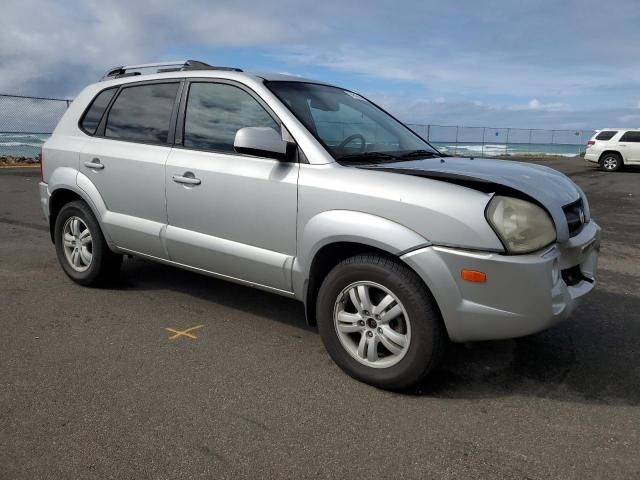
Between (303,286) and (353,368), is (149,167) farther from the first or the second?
(353,368)

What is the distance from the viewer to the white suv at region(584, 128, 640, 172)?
20609mm

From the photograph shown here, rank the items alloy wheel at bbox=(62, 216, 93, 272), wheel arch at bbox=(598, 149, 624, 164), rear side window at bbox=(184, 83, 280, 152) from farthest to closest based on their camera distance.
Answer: wheel arch at bbox=(598, 149, 624, 164)
alloy wheel at bbox=(62, 216, 93, 272)
rear side window at bbox=(184, 83, 280, 152)

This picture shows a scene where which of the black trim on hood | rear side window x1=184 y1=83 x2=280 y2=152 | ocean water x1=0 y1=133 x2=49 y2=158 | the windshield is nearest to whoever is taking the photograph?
the black trim on hood

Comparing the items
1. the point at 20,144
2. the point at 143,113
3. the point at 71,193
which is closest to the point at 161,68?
the point at 143,113

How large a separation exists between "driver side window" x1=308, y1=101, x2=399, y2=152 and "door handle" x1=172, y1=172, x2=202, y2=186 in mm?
903

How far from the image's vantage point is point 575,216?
10.7 feet

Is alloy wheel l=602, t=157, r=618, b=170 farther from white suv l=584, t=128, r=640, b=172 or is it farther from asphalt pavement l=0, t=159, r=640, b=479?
asphalt pavement l=0, t=159, r=640, b=479

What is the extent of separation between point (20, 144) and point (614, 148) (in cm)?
2213

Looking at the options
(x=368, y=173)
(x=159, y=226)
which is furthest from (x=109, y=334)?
(x=368, y=173)

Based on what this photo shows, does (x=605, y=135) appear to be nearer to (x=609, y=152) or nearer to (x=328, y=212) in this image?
(x=609, y=152)

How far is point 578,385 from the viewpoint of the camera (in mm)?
3225

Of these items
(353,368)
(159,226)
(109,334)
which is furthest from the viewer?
(159,226)

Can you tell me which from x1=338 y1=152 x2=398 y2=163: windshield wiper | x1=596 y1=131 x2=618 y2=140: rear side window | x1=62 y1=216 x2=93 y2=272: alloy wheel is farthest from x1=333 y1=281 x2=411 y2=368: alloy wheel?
x1=596 y1=131 x2=618 y2=140: rear side window

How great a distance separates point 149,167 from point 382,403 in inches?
94.0
